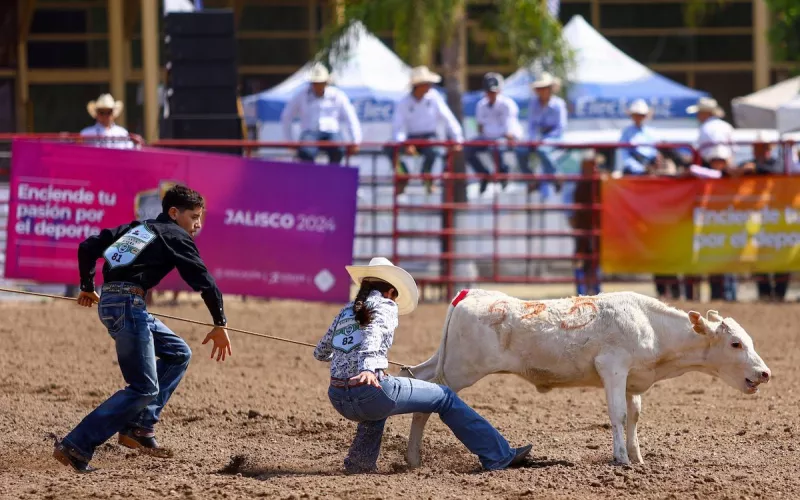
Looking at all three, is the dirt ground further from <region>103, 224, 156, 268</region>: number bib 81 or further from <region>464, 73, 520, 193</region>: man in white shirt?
<region>464, 73, 520, 193</region>: man in white shirt

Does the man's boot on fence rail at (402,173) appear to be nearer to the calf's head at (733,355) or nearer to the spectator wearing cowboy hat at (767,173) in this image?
the spectator wearing cowboy hat at (767,173)

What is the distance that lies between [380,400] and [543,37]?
12.7 m

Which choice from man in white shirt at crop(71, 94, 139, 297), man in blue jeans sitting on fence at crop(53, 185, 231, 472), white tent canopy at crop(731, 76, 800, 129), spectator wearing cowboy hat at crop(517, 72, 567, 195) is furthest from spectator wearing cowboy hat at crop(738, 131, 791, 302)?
man in blue jeans sitting on fence at crop(53, 185, 231, 472)

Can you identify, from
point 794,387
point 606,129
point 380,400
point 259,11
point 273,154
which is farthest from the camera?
point 259,11

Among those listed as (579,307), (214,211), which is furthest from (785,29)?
(579,307)

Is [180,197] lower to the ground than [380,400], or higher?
higher

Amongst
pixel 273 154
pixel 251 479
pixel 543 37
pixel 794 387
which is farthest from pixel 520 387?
pixel 543 37

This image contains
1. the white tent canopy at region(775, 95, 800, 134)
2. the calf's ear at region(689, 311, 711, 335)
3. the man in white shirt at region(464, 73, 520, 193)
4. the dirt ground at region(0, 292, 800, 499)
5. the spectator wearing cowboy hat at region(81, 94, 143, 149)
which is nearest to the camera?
the dirt ground at region(0, 292, 800, 499)

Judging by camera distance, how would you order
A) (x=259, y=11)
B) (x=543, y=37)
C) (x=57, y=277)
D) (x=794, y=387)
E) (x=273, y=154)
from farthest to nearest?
(x=259, y=11), (x=543, y=37), (x=273, y=154), (x=57, y=277), (x=794, y=387)

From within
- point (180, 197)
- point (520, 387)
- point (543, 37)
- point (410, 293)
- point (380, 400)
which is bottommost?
point (520, 387)

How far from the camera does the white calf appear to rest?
6734 millimetres

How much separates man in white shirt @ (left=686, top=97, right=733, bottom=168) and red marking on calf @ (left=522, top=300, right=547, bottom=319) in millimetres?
7904

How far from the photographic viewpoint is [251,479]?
20.8 ft

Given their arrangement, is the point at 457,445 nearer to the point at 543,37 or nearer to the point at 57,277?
the point at 57,277
